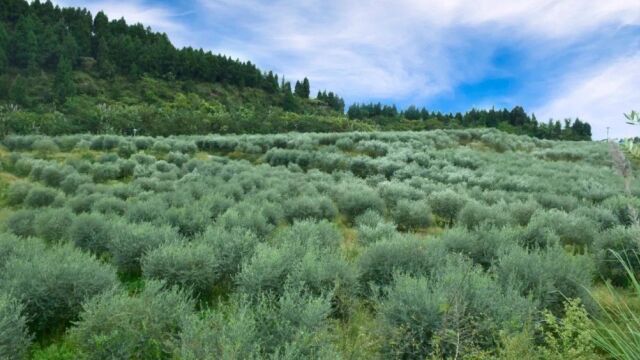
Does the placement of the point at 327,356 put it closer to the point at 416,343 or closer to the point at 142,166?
the point at 416,343

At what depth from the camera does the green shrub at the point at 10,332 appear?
3898mm

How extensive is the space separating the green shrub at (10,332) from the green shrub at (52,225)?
5.77 metres

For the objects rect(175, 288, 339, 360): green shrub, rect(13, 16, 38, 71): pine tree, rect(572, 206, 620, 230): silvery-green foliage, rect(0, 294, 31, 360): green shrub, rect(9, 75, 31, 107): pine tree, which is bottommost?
rect(0, 294, 31, 360): green shrub

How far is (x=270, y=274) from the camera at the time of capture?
5.36m

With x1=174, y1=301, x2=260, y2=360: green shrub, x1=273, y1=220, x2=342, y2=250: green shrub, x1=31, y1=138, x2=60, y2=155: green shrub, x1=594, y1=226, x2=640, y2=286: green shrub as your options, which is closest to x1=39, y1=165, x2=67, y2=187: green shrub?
x1=31, y1=138, x2=60, y2=155: green shrub

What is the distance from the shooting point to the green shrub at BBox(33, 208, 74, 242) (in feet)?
31.4

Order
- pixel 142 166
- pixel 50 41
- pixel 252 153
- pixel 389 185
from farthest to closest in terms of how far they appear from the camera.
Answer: pixel 50 41, pixel 252 153, pixel 142 166, pixel 389 185

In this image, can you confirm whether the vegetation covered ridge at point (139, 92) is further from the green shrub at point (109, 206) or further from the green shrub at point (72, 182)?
the green shrub at point (109, 206)

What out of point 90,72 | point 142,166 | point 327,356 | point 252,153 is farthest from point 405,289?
point 90,72

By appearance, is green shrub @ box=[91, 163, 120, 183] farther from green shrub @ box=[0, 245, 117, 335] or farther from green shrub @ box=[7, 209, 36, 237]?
green shrub @ box=[0, 245, 117, 335]

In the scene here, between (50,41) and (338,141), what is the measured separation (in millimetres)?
75521

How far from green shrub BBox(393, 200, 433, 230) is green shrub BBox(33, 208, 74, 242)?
8434mm

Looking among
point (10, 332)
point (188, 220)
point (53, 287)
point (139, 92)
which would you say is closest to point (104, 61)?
point (139, 92)

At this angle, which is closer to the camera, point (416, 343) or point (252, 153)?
point (416, 343)
